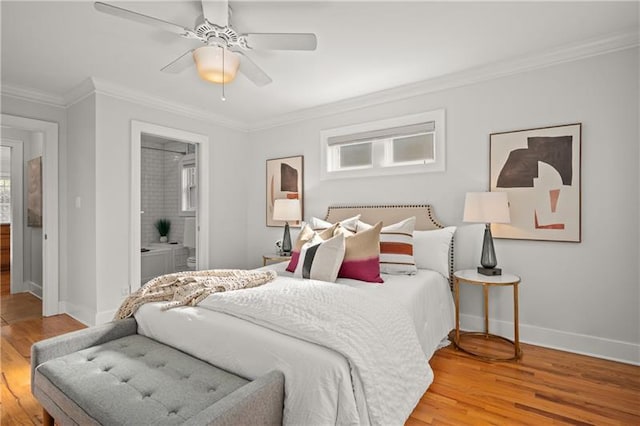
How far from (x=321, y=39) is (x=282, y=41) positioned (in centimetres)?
57

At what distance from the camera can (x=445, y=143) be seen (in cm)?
333

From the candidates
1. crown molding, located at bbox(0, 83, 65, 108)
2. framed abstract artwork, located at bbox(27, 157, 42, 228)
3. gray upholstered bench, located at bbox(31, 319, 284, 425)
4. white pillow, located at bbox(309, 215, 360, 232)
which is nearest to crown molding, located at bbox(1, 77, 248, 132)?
crown molding, located at bbox(0, 83, 65, 108)

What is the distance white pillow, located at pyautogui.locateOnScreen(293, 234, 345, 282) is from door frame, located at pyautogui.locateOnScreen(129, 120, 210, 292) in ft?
7.07

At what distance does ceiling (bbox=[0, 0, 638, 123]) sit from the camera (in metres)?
2.21

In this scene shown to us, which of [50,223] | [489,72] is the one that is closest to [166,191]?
Result: [50,223]

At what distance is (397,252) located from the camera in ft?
9.39

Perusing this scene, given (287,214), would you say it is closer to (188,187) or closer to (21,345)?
(21,345)

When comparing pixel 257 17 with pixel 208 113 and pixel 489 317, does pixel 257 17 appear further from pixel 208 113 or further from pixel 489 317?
pixel 489 317

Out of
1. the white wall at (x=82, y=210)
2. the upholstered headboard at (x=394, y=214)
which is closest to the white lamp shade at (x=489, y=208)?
the upholstered headboard at (x=394, y=214)

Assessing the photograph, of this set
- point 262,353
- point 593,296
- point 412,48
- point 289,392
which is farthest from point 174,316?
point 593,296

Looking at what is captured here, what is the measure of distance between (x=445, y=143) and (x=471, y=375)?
6.93 feet

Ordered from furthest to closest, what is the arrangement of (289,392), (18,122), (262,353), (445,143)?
(18,122) → (445,143) → (262,353) → (289,392)

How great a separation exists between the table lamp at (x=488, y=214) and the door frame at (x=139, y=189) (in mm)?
3252

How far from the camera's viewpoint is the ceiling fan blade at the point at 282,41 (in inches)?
80.6
